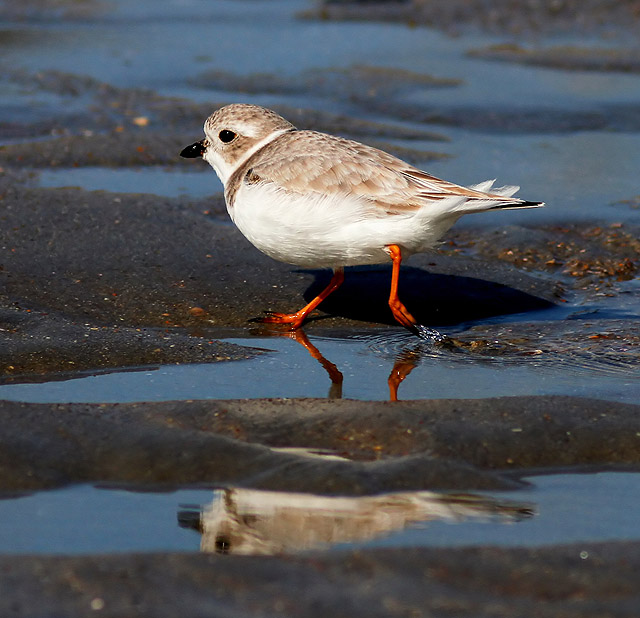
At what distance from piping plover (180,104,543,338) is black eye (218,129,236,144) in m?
0.45

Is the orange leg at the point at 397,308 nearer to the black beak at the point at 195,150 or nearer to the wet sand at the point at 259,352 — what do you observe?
the wet sand at the point at 259,352

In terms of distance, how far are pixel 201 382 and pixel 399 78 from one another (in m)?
9.08

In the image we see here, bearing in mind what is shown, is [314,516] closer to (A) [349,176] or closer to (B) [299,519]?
(B) [299,519]

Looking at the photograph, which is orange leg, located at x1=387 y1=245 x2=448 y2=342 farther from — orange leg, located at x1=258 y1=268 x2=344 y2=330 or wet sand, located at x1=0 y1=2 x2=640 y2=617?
orange leg, located at x1=258 y1=268 x2=344 y2=330

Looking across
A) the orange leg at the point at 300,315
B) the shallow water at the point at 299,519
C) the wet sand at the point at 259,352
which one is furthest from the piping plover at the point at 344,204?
the shallow water at the point at 299,519

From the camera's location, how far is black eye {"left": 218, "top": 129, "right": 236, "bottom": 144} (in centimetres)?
694

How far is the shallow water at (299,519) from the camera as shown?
3885 millimetres

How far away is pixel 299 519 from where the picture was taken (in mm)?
4051

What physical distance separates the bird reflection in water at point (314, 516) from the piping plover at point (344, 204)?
2.26 metres

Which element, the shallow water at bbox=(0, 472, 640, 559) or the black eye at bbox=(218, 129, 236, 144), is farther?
the black eye at bbox=(218, 129, 236, 144)

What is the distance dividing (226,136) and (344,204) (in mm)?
1238

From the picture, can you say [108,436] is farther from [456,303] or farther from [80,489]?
[456,303]

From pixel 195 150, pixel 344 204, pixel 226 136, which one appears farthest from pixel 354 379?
pixel 195 150

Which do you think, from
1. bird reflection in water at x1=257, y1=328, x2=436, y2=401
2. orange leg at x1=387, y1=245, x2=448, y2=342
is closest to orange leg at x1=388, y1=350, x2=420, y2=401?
bird reflection in water at x1=257, y1=328, x2=436, y2=401
